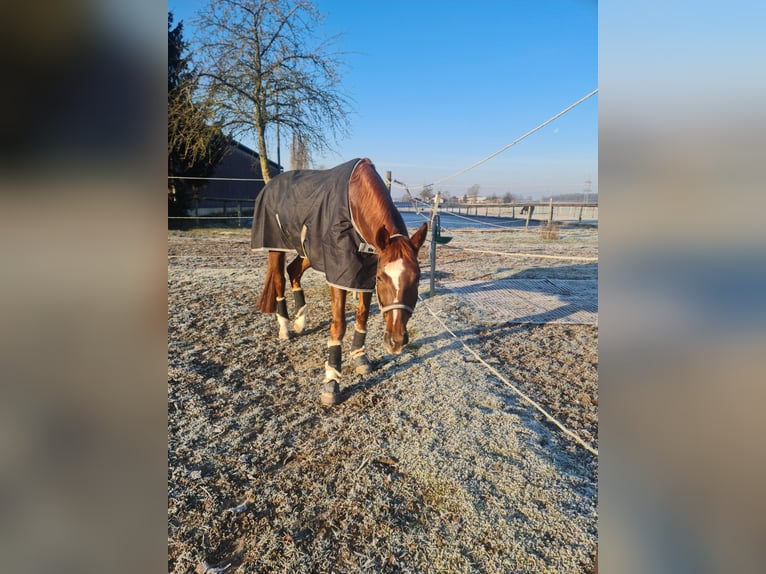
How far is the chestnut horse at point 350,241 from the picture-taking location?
6.97 ft

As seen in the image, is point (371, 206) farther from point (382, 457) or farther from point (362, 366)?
point (382, 457)

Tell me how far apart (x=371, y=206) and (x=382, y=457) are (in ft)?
4.88

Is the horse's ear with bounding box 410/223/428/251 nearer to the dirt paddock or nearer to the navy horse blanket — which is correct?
the navy horse blanket

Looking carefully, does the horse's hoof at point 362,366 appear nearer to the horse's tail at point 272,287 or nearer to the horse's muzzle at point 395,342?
the horse's muzzle at point 395,342

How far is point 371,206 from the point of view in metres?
2.41

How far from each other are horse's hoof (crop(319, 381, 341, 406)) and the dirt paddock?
6cm

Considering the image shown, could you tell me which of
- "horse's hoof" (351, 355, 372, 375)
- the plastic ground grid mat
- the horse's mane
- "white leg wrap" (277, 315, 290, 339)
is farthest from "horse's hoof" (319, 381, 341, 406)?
the plastic ground grid mat

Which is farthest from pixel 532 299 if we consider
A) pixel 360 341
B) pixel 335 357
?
pixel 335 357

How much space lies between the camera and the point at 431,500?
5.31ft

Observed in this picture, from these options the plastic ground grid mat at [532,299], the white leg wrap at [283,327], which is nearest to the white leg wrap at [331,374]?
the white leg wrap at [283,327]
